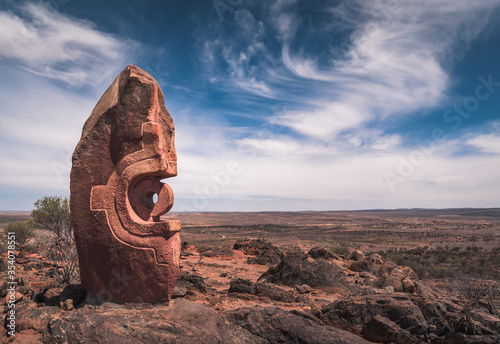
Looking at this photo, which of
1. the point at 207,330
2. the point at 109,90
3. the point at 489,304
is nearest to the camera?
the point at 207,330

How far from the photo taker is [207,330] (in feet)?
16.3

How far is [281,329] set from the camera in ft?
18.0

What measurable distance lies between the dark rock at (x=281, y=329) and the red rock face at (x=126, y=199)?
1.52m

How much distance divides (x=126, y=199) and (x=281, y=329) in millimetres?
3713

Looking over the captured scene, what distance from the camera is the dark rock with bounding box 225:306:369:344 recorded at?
5.34m

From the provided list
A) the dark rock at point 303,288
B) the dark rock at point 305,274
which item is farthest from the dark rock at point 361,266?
the dark rock at point 303,288

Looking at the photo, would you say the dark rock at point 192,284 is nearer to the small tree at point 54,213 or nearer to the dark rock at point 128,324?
the dark rock at point 128,324

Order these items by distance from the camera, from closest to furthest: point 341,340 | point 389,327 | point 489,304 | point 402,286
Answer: point 341,340
point 389,327
point 489,304
point 402,286

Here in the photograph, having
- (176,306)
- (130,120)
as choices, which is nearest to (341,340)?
(176,306)

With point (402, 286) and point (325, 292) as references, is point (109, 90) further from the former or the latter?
point (402, 286)

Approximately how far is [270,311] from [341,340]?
1375 mm

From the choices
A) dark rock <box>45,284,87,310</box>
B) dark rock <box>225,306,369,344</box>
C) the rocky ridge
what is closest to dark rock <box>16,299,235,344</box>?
the rocky ridge

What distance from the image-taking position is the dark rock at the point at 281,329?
5.34 meters

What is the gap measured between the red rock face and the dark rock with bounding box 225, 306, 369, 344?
1523mm
